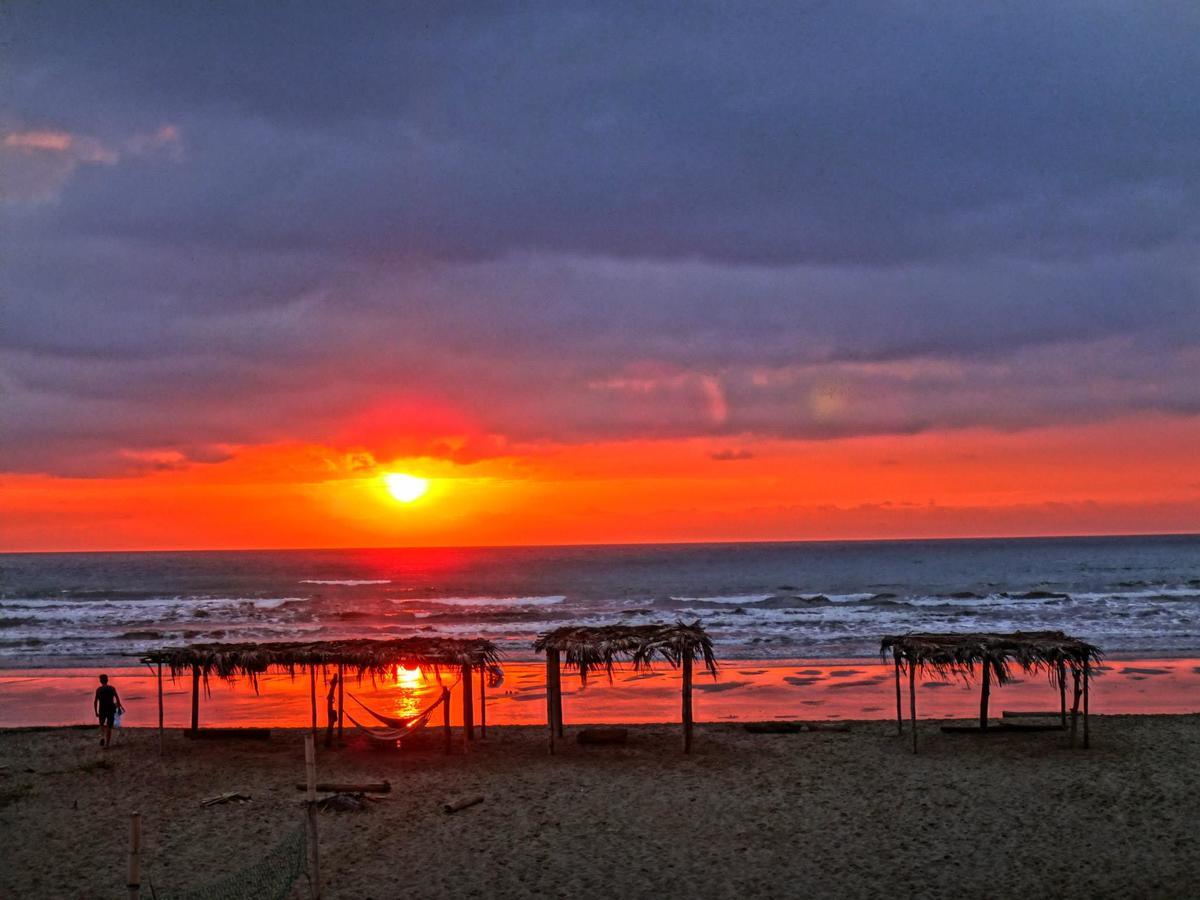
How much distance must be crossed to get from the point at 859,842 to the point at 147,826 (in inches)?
354

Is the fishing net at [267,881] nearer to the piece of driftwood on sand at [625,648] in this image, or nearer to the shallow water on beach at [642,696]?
the piece of driftwood on sand at [625,648]

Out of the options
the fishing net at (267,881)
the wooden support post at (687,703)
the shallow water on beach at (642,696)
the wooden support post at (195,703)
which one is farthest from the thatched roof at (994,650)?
the wooden support post at (195,703)

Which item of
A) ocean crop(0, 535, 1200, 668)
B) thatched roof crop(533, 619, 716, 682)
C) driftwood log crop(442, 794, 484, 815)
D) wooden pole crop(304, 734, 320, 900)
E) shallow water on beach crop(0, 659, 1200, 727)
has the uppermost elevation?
thatched roof crop(533, 619, 716, 682)

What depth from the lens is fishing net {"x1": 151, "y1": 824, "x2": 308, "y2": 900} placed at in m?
9.34

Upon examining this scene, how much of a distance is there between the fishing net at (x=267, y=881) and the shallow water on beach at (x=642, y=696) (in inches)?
394

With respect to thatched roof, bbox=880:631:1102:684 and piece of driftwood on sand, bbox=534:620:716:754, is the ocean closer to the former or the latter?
thatched roof, bbox=880:631:1102:684

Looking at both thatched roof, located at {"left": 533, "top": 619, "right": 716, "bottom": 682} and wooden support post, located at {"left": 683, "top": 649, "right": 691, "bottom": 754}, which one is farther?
thatched roof, located at {"left": 533, "top": 619, "right": 716, "bottom": 682}

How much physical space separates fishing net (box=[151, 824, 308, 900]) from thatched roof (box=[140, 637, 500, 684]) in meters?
6.48

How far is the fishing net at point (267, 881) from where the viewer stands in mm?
9344

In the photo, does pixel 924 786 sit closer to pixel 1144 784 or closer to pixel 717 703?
pixel 1144 784

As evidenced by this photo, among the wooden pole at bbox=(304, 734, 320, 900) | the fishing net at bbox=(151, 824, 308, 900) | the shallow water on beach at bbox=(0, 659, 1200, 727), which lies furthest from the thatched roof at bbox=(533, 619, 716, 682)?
the wooden pole at bbox=(304, 734, 320, 900)

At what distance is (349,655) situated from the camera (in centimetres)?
1738

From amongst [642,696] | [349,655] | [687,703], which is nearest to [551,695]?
[687,703]

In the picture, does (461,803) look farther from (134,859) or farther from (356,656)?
(134,859)
